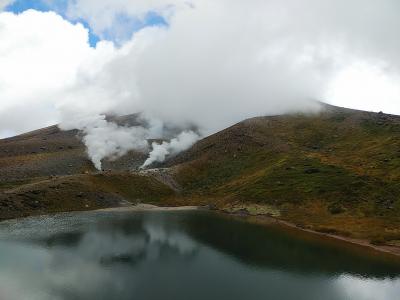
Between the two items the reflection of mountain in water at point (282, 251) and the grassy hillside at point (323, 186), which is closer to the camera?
the reflection of mountain in water at point (282, 251)

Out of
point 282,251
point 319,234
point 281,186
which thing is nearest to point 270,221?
point 319,234

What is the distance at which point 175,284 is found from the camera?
70.7 m

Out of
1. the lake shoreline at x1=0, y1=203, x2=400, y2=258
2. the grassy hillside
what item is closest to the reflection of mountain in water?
the lake shoreline at x1=0, y1=203, x2=400, y2=258

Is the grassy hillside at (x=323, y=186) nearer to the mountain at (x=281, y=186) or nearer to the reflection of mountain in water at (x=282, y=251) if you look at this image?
the mountain at (x=281, y=186)

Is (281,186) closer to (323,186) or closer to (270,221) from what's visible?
(323,186)

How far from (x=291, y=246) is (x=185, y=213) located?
5045 centimetres

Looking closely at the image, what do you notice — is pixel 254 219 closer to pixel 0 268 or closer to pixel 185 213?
pixel 185 213

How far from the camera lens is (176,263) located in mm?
84812

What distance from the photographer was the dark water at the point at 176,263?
223 feet

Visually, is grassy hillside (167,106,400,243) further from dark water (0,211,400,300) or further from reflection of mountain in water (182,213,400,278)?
dark water (0,211,400,300)

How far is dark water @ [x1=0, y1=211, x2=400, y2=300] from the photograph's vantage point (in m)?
68.0

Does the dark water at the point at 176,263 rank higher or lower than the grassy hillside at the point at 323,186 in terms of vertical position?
lower

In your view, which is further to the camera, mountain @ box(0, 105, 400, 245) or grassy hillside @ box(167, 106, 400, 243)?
mountain @ box(0, 105, 400, 245)

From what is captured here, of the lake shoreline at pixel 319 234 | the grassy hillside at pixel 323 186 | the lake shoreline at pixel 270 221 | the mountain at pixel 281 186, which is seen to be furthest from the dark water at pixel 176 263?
the grassy hillside at pixel 323 186
